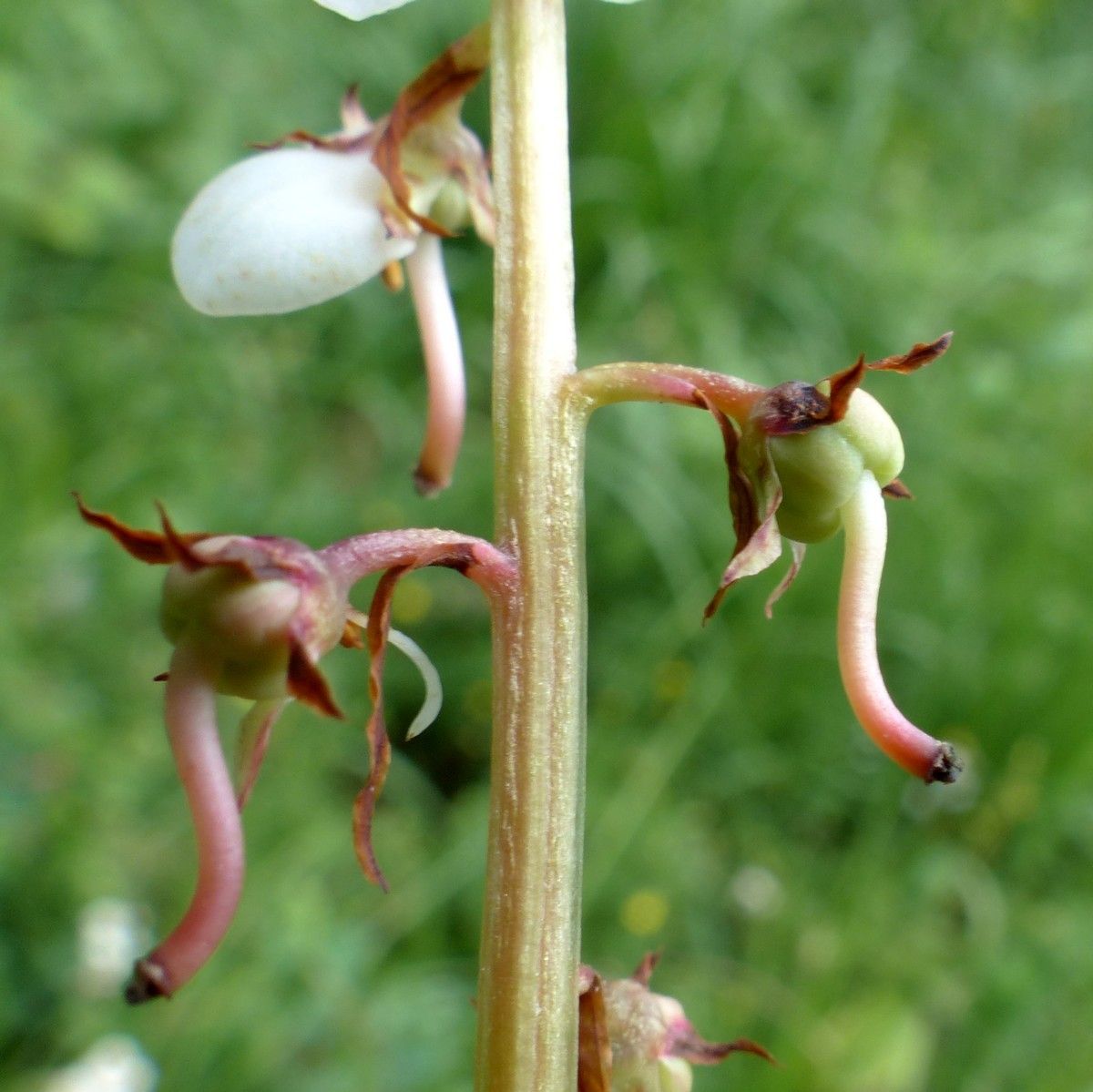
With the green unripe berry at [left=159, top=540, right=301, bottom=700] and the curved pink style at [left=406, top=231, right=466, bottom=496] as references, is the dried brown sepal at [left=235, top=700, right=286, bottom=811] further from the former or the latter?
the curved pink style at [left=406, top=231, right=466, bottom=496]

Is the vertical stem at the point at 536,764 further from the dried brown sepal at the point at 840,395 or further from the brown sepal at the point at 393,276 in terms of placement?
the brown sepal at the point at 393,276

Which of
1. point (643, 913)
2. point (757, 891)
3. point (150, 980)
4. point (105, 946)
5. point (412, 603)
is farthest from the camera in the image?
point (412, 603)

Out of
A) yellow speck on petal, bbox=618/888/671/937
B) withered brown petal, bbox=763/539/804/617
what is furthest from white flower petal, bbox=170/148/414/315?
yellow speck on petal, bbox=618/888/671/937

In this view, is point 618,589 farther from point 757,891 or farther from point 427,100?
point 427,100

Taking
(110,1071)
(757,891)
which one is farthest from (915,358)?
(757,891)

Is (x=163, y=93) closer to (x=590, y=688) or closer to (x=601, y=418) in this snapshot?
(x=601, y=418)

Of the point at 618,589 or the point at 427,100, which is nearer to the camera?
the point at 427,100

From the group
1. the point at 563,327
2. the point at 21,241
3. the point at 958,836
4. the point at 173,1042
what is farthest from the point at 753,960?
the point at 21,241
